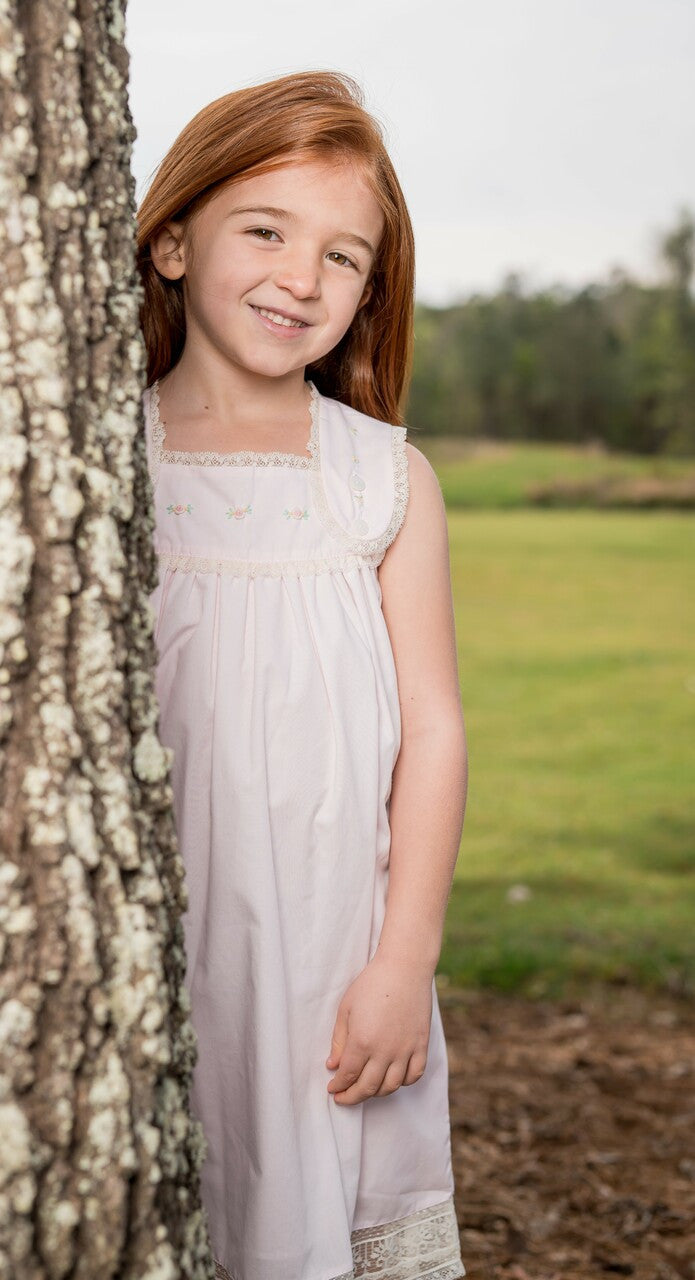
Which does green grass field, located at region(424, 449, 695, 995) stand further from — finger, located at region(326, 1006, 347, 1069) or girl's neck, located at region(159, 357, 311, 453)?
girl's neck, located at region(159, 357, 311, 453)

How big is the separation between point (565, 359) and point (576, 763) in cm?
1423

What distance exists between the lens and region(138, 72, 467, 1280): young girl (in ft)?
4.45

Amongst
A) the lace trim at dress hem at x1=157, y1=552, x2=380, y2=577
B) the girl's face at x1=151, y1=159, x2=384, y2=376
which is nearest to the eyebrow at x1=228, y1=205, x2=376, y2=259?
the girl's face at x1=151, y1=159, x2=384, y2=376

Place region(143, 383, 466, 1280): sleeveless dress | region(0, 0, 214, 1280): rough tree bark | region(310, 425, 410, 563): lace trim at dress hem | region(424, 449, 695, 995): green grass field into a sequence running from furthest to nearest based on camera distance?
1. region(424, 449, 695, 995): green grass field
2. region(310, 425, 410, 563): lace trim at dress hem
3. region(143, 383, 466, 1280): sleeveless dress
4. region(0, 0, 214, 1280): rough tree bark

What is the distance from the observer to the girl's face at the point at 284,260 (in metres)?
1.42

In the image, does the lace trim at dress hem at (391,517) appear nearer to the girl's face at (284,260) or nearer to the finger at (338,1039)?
the girl's face at (284,260)

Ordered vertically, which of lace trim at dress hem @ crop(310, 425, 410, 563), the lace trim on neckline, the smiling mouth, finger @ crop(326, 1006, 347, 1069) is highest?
the smiling mouth

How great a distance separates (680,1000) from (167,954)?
8.96 feet

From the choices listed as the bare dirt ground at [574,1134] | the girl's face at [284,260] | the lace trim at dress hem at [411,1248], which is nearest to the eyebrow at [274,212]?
the girl's face at [284,260]

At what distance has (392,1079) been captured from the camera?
54.8 inches

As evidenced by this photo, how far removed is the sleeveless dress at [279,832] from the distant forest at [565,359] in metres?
16.9

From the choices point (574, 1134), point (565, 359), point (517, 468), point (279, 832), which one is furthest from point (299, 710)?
point (565, 359)

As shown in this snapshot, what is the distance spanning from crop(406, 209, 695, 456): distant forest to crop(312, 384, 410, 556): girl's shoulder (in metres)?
16.7

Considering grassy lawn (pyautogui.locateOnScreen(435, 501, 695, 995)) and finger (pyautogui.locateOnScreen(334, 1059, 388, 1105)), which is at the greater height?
finger (pyautogui.locateOnScreen(334, 1059, 388, 1105))
